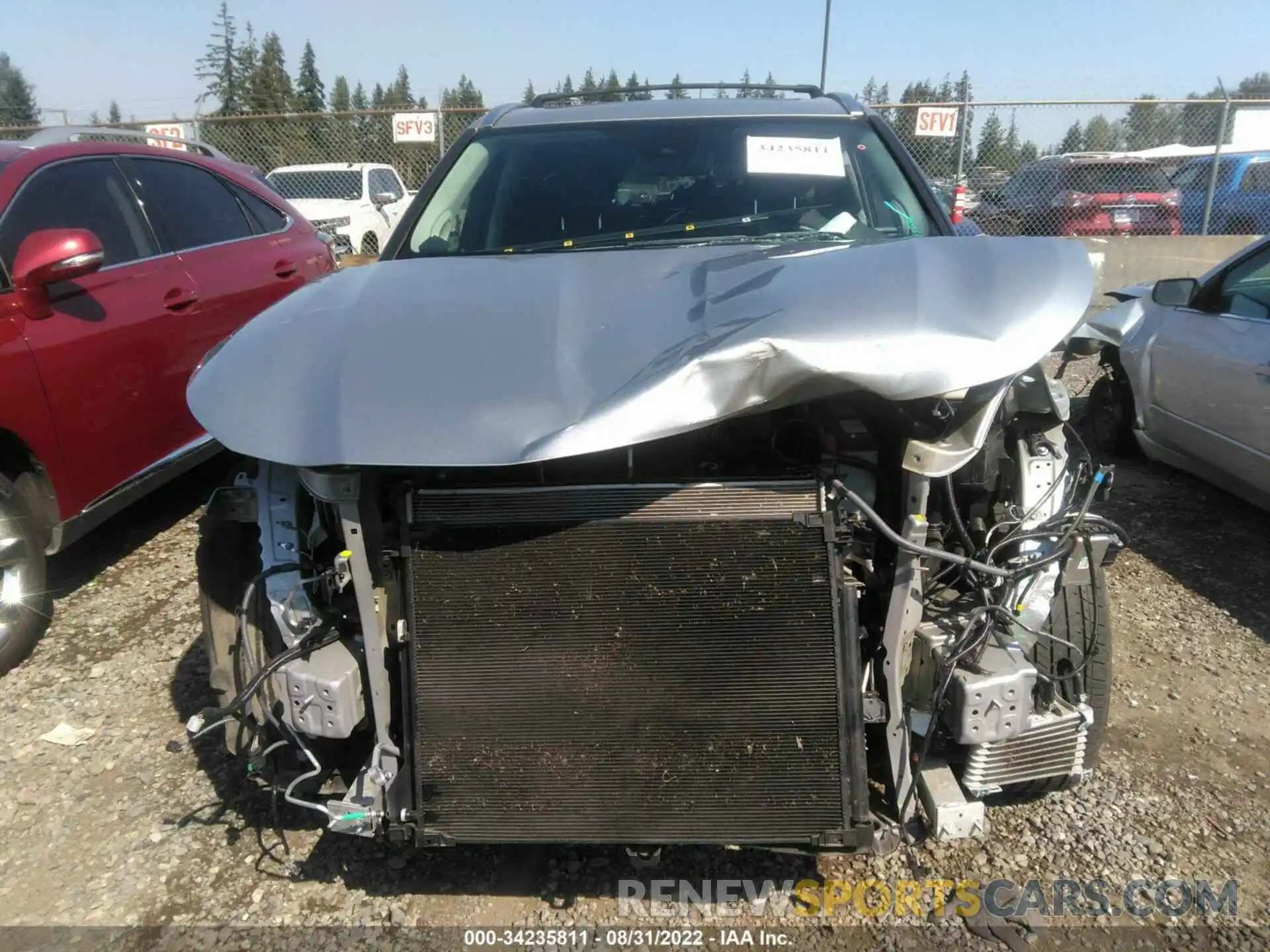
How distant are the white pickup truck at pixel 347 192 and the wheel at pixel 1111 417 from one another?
35.1 ft

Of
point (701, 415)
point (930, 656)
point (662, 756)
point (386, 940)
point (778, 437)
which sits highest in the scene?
point (701, 415)

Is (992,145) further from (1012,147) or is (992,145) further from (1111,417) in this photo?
(1111,417)

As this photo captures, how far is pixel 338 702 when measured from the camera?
2.25 m

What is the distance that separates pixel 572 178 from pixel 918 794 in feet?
7.96

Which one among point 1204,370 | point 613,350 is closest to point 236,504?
point 613,350

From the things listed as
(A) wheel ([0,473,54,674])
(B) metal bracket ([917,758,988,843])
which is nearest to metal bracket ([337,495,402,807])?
(B) metal bracket ([917,758,988,843])

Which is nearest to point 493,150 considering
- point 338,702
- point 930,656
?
point 338,702

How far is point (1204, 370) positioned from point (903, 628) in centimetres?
332

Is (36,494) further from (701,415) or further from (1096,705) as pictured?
(1096,705)

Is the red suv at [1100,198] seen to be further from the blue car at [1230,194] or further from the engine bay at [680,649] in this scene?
the engine bay at [680,649]

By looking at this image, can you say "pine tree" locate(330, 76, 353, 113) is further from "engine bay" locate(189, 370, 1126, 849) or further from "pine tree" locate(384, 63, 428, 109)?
"engine bay" locate(189, 370, 1126, 849)

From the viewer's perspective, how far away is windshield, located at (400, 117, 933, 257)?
3.28 meters

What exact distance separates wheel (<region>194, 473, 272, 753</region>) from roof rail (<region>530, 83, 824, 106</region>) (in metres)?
2.56

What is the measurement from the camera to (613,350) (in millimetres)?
2158
